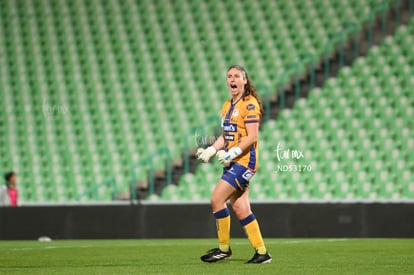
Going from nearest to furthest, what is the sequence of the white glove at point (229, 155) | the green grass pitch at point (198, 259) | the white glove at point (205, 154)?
the green grass pitch at point (198, 259) < the white glove at point (229, 155) < the white glove at point (205, 154)

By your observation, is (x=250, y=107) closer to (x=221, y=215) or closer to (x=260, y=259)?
(x=221, y=215)

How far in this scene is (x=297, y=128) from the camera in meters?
16.3

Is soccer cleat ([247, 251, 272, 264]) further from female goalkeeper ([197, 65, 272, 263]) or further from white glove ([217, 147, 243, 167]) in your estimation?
white glove ([217, 147, 243, 167])

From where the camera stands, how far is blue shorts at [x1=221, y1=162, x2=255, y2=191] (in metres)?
7.93

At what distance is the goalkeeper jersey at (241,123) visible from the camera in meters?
7.99

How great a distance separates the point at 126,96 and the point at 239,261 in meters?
10.6

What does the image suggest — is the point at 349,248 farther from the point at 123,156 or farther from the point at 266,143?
the point at 123,156

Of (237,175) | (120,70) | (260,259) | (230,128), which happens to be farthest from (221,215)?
(120,70)

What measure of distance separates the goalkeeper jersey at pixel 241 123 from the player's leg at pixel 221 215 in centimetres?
28

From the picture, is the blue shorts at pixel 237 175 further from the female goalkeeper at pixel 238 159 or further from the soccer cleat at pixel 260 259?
the soccer cleat at pixel 260 259

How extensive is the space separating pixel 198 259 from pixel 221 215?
83 centimetres

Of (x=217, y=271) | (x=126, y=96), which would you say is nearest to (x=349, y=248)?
(x=217, y=271)

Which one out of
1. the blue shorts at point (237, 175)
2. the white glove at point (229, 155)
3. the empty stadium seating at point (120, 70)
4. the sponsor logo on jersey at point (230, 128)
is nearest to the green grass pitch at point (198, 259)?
the blue shorts at point (237, 175)

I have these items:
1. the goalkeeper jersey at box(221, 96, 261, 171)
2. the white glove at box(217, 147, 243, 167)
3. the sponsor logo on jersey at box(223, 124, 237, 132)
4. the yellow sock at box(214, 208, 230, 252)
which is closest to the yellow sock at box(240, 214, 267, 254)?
the yellow sock at box(214, 208, 230, 252)
